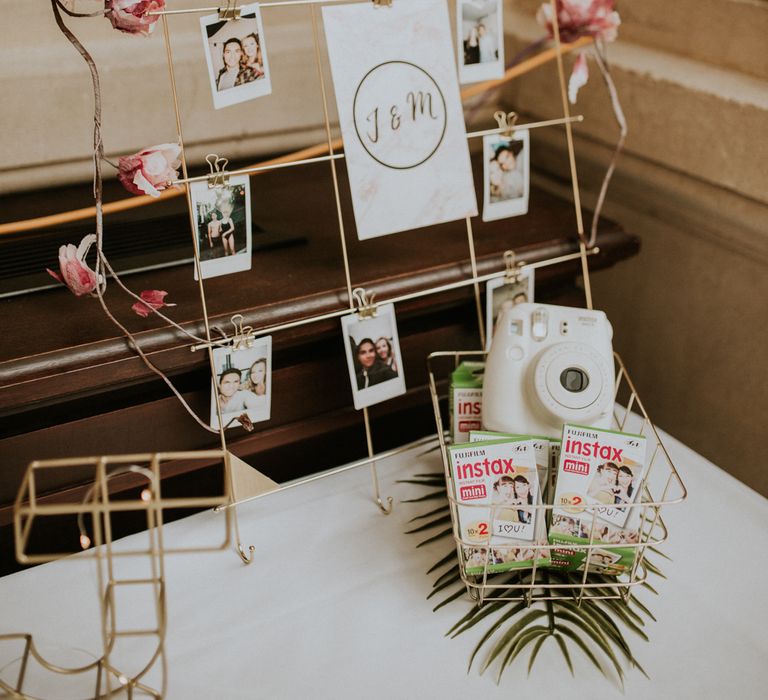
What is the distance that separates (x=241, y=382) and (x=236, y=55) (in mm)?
331

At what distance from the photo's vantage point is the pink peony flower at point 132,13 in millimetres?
703

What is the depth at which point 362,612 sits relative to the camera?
794 mm

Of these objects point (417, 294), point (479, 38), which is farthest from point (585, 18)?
point (417, 294)

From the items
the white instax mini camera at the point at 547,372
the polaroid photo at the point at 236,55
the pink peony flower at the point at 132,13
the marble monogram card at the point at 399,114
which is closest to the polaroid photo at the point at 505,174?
the marble monogram card at the point at 399,114

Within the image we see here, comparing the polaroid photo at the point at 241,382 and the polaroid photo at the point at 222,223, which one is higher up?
the polaroid photo at the point at 222,223

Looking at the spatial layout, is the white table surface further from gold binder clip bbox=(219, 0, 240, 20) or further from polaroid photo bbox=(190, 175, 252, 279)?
gold binder clip bbox=(219, 0, 240, 20)

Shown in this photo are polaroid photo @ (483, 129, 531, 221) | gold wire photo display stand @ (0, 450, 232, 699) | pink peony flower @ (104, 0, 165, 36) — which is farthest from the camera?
polaroid photo @ (483, 129, 531, 221)

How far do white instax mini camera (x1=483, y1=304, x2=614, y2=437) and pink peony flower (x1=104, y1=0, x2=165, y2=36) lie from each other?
46 centimetres

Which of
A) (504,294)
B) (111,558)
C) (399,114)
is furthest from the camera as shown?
(504,294)

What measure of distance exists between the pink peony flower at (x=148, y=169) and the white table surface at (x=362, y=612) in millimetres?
389

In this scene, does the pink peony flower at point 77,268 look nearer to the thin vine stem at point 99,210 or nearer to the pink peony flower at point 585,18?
the thin vine stem at point 99,210

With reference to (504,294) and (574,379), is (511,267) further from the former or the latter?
(574,379)

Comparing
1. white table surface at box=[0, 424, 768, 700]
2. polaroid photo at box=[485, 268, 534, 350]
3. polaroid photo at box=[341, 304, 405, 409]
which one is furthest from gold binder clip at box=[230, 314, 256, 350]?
polaroid photo at box=[485, 268, 534, 350]

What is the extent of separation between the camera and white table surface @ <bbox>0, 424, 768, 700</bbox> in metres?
0.72
